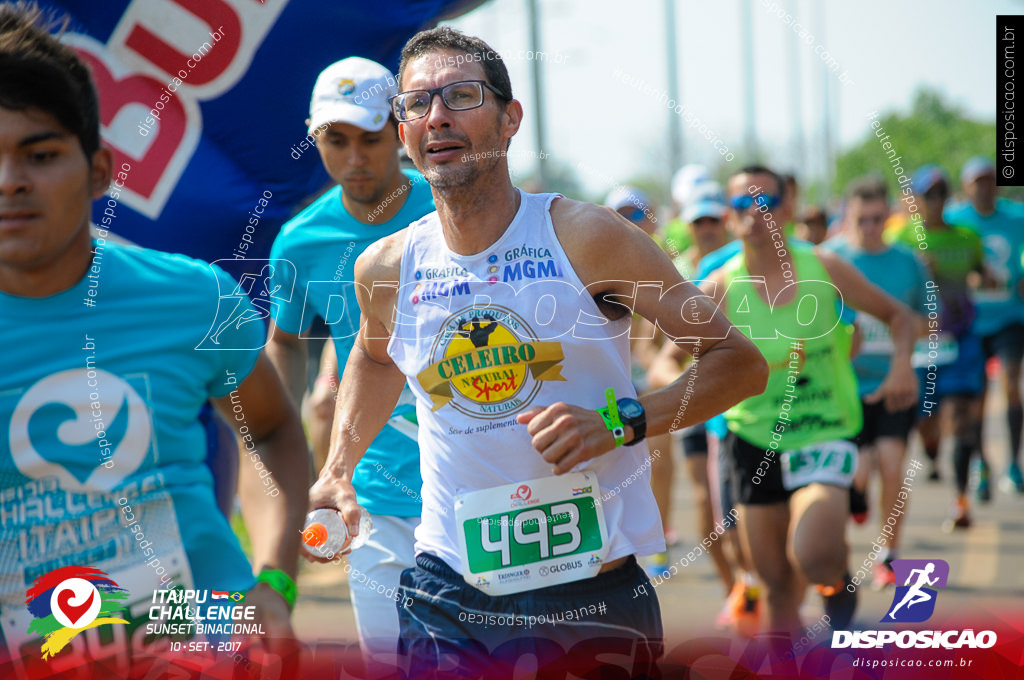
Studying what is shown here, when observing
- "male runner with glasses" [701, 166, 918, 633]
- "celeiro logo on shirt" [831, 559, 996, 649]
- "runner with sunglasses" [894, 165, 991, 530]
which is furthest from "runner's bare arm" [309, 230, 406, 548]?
"runner with sunglasses" [894, 165, 991, 530]

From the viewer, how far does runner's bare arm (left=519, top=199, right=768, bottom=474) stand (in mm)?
2771

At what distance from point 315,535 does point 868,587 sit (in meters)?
5.17

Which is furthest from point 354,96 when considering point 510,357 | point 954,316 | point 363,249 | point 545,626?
point 954,316

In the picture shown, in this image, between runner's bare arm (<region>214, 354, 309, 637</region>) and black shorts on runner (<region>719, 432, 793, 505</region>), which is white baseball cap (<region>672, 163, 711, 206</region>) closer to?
black shorts on runner (<region>719, 432, 793, 505</region>)

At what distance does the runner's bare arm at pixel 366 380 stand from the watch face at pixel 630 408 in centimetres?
67

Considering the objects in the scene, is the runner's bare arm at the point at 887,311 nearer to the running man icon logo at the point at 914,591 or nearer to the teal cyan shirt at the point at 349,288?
the running man icon logo at the point at 914,591

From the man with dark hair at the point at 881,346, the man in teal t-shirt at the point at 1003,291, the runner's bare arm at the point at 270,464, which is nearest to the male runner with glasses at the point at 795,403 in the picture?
the man with dark hair at the point at 881,346

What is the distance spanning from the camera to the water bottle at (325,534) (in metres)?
2.77

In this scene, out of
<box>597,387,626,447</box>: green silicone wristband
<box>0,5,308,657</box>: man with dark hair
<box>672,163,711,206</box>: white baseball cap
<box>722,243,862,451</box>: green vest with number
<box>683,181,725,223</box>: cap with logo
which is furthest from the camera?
<box>672,163,711,206</box>: white baseball cap

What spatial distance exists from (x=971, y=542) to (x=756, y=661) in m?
4.89

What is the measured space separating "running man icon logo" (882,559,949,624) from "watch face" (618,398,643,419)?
4.54 ft

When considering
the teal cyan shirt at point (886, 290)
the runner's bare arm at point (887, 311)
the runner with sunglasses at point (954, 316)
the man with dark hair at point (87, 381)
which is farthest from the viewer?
the runner with sunglasses at point (954, 316)

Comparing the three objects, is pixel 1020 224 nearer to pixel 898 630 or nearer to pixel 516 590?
pixel 898 630

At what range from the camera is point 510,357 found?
2.82m
